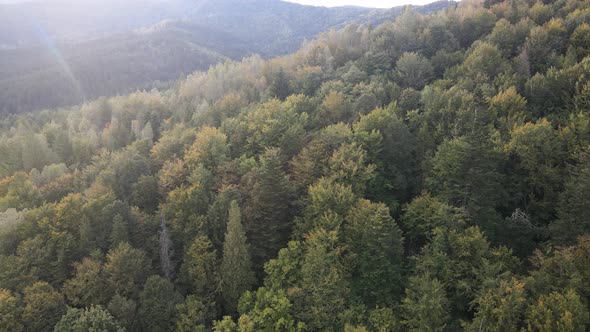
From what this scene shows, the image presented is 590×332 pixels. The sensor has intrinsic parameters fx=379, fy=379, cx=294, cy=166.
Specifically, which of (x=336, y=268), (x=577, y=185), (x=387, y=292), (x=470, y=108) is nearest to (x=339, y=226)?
(x=336, y=268)

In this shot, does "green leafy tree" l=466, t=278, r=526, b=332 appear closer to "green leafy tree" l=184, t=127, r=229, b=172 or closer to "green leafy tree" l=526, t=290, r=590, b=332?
"green leafy tree" l=526, t=290, r=590, b=332

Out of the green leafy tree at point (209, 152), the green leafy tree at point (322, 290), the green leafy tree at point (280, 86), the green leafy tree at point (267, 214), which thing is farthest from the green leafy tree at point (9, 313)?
the green leafy tree at point (280, 86)

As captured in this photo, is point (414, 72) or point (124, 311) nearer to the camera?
point (124, 311)

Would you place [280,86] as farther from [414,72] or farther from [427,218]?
[427,218]

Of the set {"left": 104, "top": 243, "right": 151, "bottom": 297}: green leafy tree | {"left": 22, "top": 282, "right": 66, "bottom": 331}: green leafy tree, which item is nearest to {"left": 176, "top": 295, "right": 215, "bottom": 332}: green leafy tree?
{"left": 104, "top": 243, "right": 151, "bottom": 297}: green leafy tree

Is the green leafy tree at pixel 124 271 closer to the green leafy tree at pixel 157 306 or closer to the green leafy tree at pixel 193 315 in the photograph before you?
the green leafy tree at pixel 157 306

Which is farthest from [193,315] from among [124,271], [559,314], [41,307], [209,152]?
[559,314]
